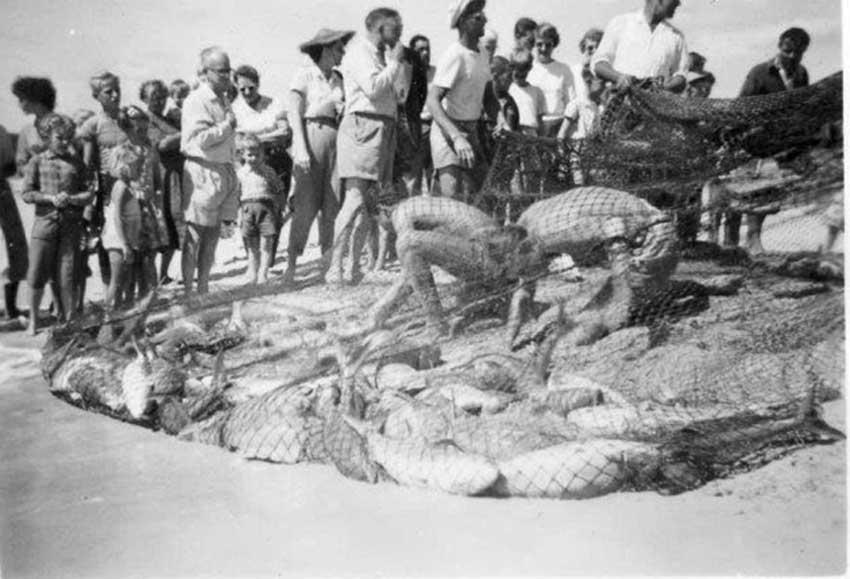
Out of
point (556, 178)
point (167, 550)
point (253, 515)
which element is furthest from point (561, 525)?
point (556, 178)

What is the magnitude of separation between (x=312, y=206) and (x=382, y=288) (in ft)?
2.80

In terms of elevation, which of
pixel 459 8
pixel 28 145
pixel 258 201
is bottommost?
pixel 258 201

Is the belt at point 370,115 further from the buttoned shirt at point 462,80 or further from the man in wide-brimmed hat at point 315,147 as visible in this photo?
the buttoned shirt at point 462,80

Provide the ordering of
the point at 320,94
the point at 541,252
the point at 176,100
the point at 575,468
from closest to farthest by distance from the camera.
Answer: the point at 575,468 < the point at 541,252 < the point at 320,94 < the point at 176,100

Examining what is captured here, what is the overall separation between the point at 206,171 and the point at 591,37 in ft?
7.87

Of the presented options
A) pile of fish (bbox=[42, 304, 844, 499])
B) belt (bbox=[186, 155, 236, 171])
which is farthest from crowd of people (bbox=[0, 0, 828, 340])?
pile of fish (bbox=[42, 304, 844, 499])

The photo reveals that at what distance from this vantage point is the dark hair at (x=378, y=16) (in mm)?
4910

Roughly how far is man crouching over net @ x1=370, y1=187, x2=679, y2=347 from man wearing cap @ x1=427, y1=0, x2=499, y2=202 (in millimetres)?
474

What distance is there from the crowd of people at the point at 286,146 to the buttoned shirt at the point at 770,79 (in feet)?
0.06

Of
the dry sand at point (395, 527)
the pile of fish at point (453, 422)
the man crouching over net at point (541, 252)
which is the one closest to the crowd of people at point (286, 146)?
the man crouching over net at point (541, 252)

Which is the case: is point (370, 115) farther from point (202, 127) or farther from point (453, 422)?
point (453, 422)

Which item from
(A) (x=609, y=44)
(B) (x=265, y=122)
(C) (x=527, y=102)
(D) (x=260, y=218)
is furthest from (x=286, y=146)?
(A) (x=609, y=44)

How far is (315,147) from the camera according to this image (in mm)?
5559

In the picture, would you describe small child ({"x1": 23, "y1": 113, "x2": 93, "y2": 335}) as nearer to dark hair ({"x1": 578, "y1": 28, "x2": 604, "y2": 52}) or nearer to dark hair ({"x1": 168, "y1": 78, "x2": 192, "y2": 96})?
dark hair ({"x1": 168, "y1": 78, "x2": 192, "y2": 96})
